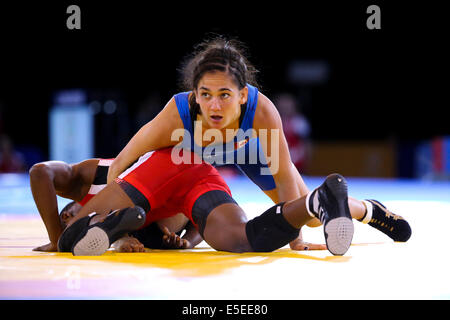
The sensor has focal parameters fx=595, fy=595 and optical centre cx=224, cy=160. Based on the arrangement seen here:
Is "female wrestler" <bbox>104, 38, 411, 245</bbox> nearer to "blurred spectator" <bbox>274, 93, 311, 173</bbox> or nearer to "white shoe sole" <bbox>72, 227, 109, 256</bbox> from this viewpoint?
"white shoe sole" <bbox>72, 227, 109, 256</bbox>

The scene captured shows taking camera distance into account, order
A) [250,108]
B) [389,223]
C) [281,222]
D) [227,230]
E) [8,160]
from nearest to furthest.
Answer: [281,222] < [227,230] < [250,108] < [389,223] < [8,160]

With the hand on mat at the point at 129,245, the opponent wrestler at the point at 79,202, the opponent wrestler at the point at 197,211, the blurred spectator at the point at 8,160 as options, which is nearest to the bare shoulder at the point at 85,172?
the opponent wrestler at the point at 79,202

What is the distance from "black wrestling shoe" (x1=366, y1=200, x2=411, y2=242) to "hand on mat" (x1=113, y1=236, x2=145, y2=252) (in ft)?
3.73

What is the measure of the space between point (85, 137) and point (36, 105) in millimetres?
2410

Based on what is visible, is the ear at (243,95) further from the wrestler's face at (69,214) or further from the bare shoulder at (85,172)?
the wrestler's face at (69,214)

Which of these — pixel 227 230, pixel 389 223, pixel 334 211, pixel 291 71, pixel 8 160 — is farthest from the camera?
pixel 291 71

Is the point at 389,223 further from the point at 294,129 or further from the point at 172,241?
the point at 294,129

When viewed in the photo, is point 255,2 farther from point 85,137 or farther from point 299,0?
point 85,137

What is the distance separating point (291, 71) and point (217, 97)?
11012mm

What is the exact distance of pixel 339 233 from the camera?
2258 millimetres

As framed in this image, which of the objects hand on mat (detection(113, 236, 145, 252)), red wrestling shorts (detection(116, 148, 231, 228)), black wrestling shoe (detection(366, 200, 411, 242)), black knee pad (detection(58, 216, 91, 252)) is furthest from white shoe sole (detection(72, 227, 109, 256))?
black wrestling shoe (detection(366, 200, 411, 242))

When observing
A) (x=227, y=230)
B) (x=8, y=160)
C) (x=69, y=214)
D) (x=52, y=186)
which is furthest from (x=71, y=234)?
(x=8, y=160)

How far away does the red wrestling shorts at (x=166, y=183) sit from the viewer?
9.19ft

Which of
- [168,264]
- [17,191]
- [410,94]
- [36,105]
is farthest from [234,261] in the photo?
[36,105]
